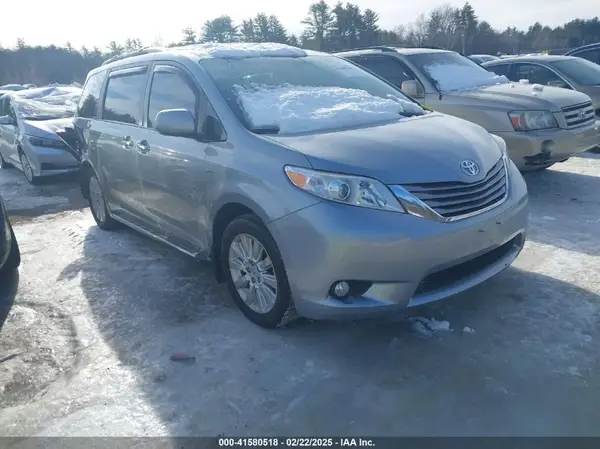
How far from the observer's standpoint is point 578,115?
6.35m

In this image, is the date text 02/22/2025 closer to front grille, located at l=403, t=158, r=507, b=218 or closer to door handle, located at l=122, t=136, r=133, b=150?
front grille, located at l=403, t=158, r=507, b=218

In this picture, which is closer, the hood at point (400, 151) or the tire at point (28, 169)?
the hood at point (400, 151)

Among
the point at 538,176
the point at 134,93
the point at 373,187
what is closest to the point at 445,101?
the point at 538,176

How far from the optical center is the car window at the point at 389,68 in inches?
287

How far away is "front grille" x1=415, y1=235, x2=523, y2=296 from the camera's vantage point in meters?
3.07

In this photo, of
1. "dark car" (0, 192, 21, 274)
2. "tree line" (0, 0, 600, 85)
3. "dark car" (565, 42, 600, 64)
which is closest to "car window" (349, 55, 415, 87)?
"dark car" (0, 192, 21, 274)

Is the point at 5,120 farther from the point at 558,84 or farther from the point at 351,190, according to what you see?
the point at 558,84

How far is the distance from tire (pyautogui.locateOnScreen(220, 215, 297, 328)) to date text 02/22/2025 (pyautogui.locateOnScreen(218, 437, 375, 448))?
91cm

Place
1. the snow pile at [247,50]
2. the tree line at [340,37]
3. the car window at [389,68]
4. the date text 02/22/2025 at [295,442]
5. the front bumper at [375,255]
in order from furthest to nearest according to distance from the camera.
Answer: the tree line at [340,37], the car window at [389,68], the snow pile at [247,50], the front bumper at [375,255], the date text 02/22/2025 at [295,442]

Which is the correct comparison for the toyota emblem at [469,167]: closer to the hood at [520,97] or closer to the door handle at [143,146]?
the door handle at [143,146]

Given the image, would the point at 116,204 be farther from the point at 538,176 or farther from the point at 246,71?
the point at 538,176

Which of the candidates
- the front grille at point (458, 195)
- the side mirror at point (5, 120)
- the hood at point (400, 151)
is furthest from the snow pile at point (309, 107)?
the side mirror at point (5, 120)

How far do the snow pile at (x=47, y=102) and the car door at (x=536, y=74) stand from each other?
7.87 meters

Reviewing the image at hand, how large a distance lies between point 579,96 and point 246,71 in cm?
459
